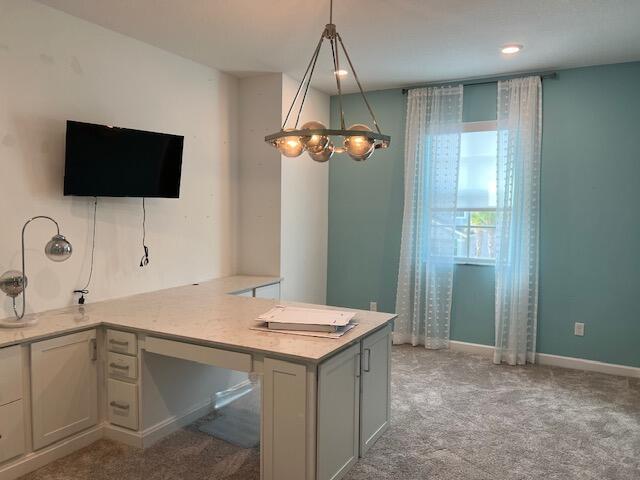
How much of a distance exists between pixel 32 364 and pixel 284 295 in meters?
2.55

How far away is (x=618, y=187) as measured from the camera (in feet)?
13.9

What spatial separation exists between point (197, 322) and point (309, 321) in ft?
2.26

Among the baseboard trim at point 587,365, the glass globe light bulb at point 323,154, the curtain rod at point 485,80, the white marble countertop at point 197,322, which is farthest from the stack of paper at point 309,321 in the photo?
the curtain rod at point 485,80

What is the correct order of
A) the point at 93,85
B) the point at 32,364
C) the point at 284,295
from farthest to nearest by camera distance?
the point at 284,295 < the point at 93,85 < the point at 32,364

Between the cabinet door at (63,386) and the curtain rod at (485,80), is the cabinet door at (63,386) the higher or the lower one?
the lower one

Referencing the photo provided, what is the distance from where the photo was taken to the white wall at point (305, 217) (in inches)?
189

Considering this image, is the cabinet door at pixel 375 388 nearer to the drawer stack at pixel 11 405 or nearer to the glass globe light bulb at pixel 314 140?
the glass globe light bulb at pixel 314 140

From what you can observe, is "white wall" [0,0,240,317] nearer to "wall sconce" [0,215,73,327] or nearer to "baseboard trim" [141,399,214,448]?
"wall sconce" [0,215,73,327]

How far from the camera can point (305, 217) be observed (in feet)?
16.9

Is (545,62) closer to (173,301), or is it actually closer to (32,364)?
(173,301)

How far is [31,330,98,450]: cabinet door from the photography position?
8.73 ft

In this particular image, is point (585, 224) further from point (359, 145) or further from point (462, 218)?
point (359, 145)

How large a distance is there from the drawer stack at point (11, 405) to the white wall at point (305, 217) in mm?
2550

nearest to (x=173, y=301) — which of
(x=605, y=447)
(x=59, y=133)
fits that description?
(x=59, y=133)
